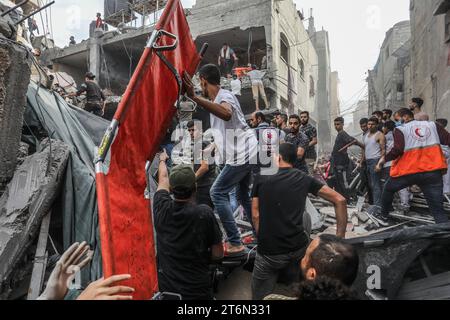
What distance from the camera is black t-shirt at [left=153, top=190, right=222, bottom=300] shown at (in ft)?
Answer: 8.34

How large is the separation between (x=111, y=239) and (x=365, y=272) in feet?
7.52

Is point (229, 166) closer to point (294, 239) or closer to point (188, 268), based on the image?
point (294, 239)

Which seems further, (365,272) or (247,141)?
(247,141)

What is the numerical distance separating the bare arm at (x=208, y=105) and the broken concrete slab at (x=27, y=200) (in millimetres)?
1582

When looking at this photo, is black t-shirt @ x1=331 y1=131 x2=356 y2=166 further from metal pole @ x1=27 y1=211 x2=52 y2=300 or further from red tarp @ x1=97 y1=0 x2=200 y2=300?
metal pole @ x1=27 y1=211 x2=52 y2=300

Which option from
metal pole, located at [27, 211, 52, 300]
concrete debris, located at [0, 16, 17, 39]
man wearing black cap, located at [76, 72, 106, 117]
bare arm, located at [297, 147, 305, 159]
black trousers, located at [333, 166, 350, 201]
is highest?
man wearing black cap, located at [76, 72, 106, 117]

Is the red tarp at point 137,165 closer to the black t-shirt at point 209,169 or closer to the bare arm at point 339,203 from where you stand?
the bare arm at point 339,203

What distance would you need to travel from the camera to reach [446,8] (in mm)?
9156

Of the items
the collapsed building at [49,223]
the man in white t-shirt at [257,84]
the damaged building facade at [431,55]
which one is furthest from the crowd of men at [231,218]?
the man in white t-shirt at [257,84]

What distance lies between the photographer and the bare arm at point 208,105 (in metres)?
2.43

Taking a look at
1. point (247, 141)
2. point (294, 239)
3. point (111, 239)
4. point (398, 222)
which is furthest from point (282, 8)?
point (111, 239)

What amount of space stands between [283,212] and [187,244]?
0.91 m

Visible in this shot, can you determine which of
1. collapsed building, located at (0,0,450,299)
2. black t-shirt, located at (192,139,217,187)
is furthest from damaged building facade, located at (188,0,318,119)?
collapsed building, located at (0,0,450,299)

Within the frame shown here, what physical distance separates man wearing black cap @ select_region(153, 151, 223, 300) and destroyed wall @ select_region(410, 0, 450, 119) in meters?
9.74
